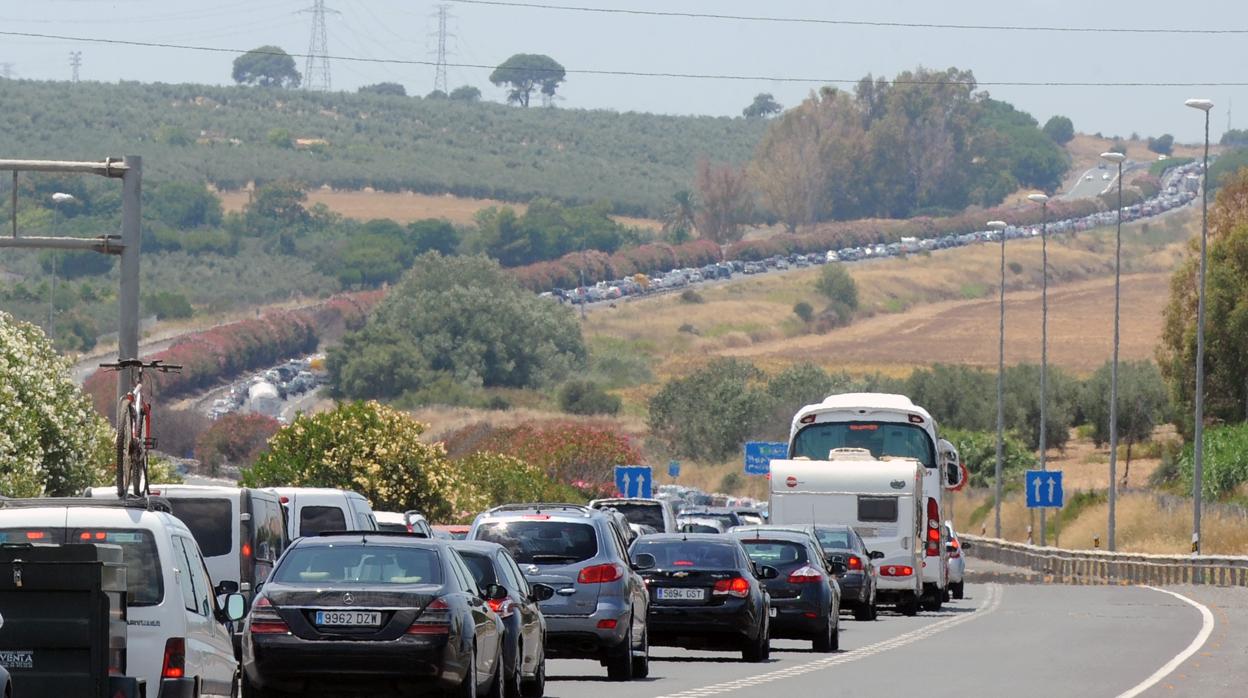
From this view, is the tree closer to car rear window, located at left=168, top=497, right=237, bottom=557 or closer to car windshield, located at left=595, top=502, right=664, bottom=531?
car windshield, located at left=595, top=502, right=664, bottom=531

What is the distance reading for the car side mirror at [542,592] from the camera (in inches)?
799

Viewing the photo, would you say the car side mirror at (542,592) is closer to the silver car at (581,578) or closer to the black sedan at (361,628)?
the silver car at (581,578)

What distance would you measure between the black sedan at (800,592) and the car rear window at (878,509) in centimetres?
1010

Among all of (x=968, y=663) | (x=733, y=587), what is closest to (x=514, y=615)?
(x=733, y=587)

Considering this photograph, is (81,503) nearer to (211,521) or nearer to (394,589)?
(394,589)

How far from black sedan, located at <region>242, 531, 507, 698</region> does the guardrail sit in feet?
118

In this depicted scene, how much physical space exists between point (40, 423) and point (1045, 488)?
2854cm

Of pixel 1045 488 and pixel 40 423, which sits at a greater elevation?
pixel 40 423

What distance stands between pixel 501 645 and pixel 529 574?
170 inches

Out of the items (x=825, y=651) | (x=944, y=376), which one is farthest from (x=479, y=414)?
(x=825, y=651)

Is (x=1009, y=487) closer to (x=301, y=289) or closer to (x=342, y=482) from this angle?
(x=342, y=482)

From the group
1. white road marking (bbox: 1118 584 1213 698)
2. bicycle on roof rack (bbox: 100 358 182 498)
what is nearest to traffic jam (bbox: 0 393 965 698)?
bicycle on roof rack (bbox: 100 358 182 498)

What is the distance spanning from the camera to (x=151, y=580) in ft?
46.8

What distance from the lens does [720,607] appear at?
2586 cm
